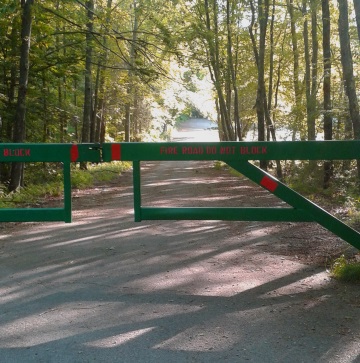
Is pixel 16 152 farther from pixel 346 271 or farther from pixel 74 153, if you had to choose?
pixel 346 271

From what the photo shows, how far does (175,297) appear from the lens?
18.1 feet

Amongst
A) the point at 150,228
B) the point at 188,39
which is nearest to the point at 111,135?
the point at 188,39

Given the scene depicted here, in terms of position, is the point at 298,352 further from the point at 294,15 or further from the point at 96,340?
the point at 294,15

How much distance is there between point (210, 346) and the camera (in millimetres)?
4246

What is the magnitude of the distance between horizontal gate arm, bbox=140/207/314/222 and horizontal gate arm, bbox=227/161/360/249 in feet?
0.27

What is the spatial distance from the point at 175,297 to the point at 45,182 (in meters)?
14.5

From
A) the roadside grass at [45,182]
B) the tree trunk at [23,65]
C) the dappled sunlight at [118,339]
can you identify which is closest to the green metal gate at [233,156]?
the dappled sunlight at [118,339]

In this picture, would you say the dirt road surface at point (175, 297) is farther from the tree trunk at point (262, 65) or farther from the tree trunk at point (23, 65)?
the tree trunk at point (262, 65)

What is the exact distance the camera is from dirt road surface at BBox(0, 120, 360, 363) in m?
4.21

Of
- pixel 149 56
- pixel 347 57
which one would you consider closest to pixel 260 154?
pixel 347 57

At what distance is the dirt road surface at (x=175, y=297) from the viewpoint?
4.21 m

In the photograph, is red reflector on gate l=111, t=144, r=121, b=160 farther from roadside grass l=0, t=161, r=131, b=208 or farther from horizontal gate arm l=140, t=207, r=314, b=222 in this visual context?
roadside grass l=0, t=161, r=131, b=208

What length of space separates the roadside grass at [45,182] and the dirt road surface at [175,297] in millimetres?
4711

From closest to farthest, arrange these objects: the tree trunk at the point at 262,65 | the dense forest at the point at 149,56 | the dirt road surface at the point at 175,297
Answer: the dirt road surface at the point at 175,297
the dense forest at the point at 149,56
the tree trunk at the point at 262,65
